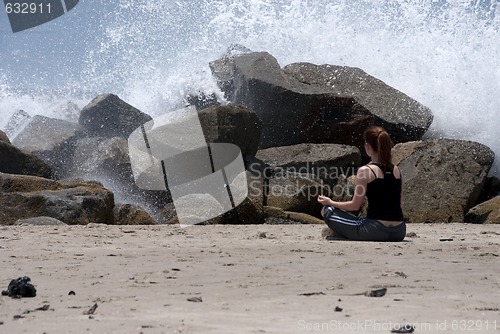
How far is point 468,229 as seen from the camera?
8453mm

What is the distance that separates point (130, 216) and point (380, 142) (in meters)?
3.74

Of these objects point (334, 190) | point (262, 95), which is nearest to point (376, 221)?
point (334, 190)

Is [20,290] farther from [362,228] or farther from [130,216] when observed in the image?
[130,216]

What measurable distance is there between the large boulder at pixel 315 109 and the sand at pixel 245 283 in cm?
583

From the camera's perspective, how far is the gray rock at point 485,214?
973 cm

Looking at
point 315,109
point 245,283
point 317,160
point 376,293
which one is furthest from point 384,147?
point 315,109

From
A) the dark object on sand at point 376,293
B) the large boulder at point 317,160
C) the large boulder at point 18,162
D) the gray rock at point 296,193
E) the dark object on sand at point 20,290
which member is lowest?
the gray rock at point 296,193

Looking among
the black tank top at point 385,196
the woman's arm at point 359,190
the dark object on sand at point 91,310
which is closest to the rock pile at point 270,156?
the woman's arm at point 359,190

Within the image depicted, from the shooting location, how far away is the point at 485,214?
988cm

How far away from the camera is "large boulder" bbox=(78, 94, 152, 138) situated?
13945 millimetres

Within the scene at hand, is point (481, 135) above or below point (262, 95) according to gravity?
below

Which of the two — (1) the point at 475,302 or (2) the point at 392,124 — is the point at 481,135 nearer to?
(2) the point at 392,124

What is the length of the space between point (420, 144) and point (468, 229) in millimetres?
2676

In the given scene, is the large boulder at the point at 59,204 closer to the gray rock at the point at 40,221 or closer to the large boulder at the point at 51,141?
the gray rock at the point at 40,221
